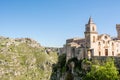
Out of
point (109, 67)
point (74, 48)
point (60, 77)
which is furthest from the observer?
point (60, 77)

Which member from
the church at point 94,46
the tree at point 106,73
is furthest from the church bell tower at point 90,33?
the tree at point 106,73

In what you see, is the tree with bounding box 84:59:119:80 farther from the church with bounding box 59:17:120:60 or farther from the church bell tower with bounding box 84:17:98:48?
the church bell tower with bounding box 84:17:98:48

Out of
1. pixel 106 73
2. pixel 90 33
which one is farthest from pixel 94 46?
pixel 106 73

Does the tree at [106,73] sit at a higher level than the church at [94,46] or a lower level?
lower

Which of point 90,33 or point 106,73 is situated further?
point 90,33

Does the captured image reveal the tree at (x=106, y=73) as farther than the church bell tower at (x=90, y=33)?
No

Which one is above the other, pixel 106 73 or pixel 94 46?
pixel 94 46

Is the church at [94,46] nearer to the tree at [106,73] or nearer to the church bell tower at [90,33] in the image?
the church bell tower at [90,33]

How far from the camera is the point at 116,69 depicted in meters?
95.6

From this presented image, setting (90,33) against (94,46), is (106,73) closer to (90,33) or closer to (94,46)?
(94,46)

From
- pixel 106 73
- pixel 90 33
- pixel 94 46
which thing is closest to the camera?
pixel 106 73

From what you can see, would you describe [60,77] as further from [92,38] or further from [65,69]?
[92,38]

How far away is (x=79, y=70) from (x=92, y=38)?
36.2 feet

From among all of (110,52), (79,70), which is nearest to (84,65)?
(79,70)
